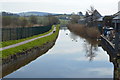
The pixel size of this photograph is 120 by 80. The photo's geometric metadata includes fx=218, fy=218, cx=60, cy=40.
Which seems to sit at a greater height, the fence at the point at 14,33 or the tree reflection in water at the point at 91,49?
the fence at the point at 14,33

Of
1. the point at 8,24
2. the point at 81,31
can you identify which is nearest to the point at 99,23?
the point at 81,31

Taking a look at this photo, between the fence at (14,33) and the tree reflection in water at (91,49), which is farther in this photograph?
the fence at (14,33)

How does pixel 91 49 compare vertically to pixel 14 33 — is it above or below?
below

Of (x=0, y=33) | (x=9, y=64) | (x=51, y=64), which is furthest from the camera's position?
(x=0, y=33)

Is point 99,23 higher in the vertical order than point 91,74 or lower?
higher

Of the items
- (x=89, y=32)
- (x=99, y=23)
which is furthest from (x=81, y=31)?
(x=89, y=32)

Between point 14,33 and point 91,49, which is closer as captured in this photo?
point 14,33

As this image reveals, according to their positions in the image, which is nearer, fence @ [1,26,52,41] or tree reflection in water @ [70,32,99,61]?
tree reflection in water @ [70,32,99,61]

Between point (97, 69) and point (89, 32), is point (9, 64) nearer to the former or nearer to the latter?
point (97, 69)

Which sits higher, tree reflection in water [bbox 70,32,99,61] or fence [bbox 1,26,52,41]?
fence [bbox 1,26,52,41]

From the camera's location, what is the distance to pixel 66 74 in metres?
19.0

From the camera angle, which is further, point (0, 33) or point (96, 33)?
point (96, 33)

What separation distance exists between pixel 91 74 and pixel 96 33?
34870mm

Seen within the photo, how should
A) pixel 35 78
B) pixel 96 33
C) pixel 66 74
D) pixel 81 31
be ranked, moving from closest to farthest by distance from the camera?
1. pixel 35 78
2. pixel 66 74
3. pixel 96 33
4. pixel 81 31
